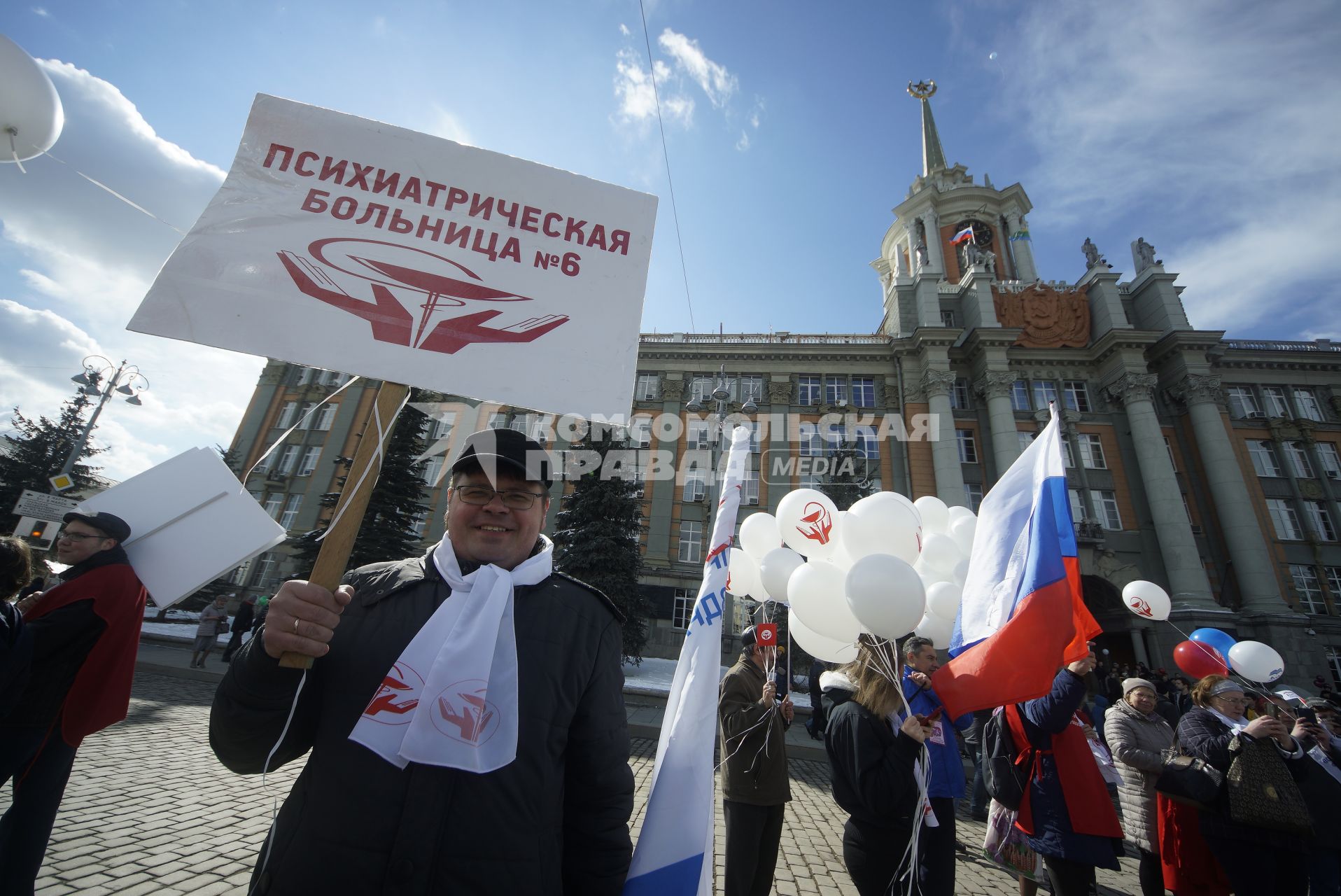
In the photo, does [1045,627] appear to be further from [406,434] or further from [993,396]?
[993,396]

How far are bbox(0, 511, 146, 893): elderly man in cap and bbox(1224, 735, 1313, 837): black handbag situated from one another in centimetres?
695

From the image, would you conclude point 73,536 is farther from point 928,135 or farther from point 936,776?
point 928,135

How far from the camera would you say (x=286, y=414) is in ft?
106

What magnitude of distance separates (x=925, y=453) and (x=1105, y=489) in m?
8.18

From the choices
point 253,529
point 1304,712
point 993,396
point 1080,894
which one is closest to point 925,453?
point 993,396

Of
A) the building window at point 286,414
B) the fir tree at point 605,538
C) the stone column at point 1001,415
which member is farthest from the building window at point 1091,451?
the building window at point 286,414

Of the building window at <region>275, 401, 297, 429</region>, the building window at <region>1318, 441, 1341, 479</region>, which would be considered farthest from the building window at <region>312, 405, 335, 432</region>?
the building window at <region>1318, 441, 1341, 479</region>

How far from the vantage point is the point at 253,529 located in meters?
3.49

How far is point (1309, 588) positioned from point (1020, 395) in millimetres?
13653

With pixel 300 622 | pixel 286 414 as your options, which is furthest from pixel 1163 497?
pixel 286 414

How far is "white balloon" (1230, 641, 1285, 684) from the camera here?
19.9 feet

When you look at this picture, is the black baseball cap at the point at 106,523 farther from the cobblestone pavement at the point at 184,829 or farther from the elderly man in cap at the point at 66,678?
the cobblestone pavement at the point at 184,829

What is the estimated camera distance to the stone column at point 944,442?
24.6 meters

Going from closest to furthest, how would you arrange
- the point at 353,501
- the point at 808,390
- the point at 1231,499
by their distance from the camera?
1. the point at 353,501
2. the point at 1231,499
3. the point at 808,390
